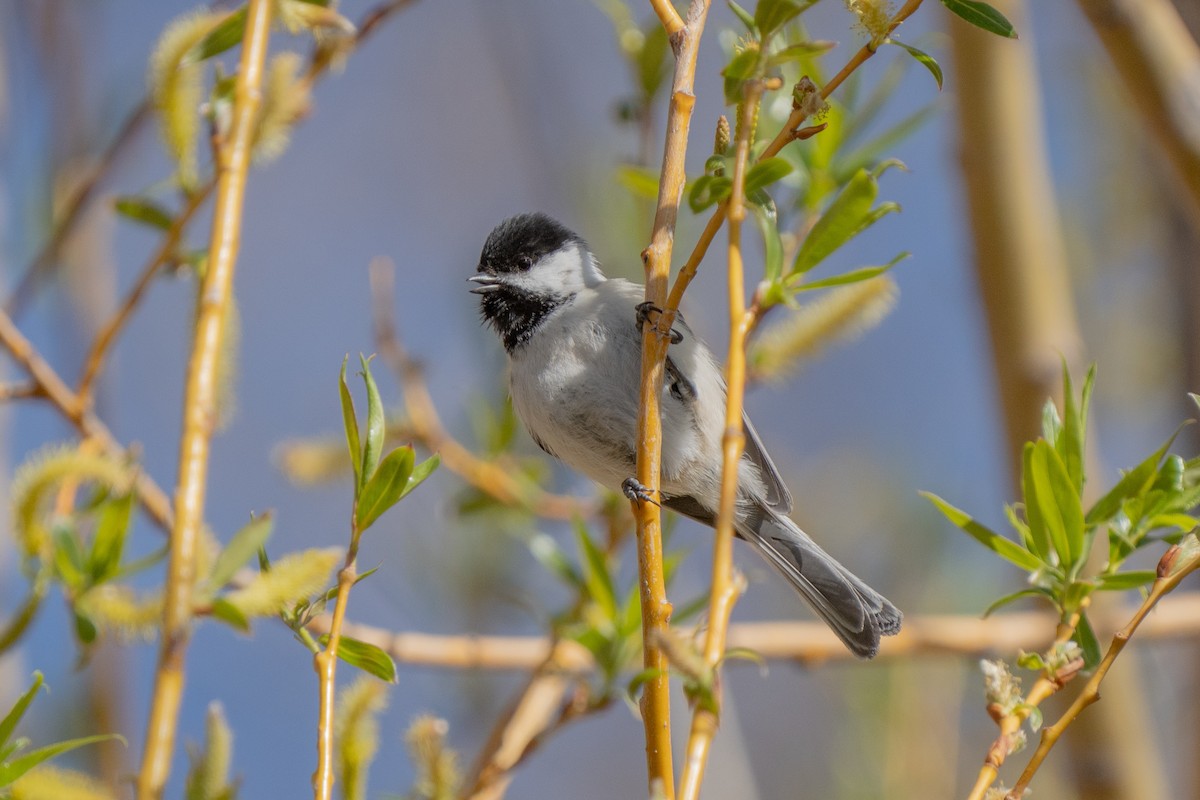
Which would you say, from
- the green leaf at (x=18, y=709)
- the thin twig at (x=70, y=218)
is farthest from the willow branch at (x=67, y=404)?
the green leaf at (x=18, y=709)

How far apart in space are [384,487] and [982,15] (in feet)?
2.21

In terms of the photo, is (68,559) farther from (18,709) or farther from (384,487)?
(384,487)

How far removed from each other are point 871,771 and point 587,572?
0.81 metres

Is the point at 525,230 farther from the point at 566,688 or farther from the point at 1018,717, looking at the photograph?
the point at 1018,717

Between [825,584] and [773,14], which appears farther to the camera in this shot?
[825,584]

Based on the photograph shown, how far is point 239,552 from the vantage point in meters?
1.08

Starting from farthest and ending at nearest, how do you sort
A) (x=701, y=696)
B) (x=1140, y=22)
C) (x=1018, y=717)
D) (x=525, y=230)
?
1. (x=525, y=230)
2. (x=1140, y=22)
3. (x=1018, y=717)
4. (x=701, y=696)

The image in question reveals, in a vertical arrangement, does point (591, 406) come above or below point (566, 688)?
above

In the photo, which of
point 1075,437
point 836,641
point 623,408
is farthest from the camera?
point 623,408

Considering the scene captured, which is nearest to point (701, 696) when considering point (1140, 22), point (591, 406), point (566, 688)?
point (566, 688)

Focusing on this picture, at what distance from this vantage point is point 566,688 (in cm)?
179

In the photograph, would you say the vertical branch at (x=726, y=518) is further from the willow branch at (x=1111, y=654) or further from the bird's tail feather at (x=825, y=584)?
the bird's tail feather at (x=825, y=584)

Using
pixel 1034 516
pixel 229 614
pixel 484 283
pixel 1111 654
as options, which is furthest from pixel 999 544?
pixel 484 283

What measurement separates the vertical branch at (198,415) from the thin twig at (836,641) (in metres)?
0.67
